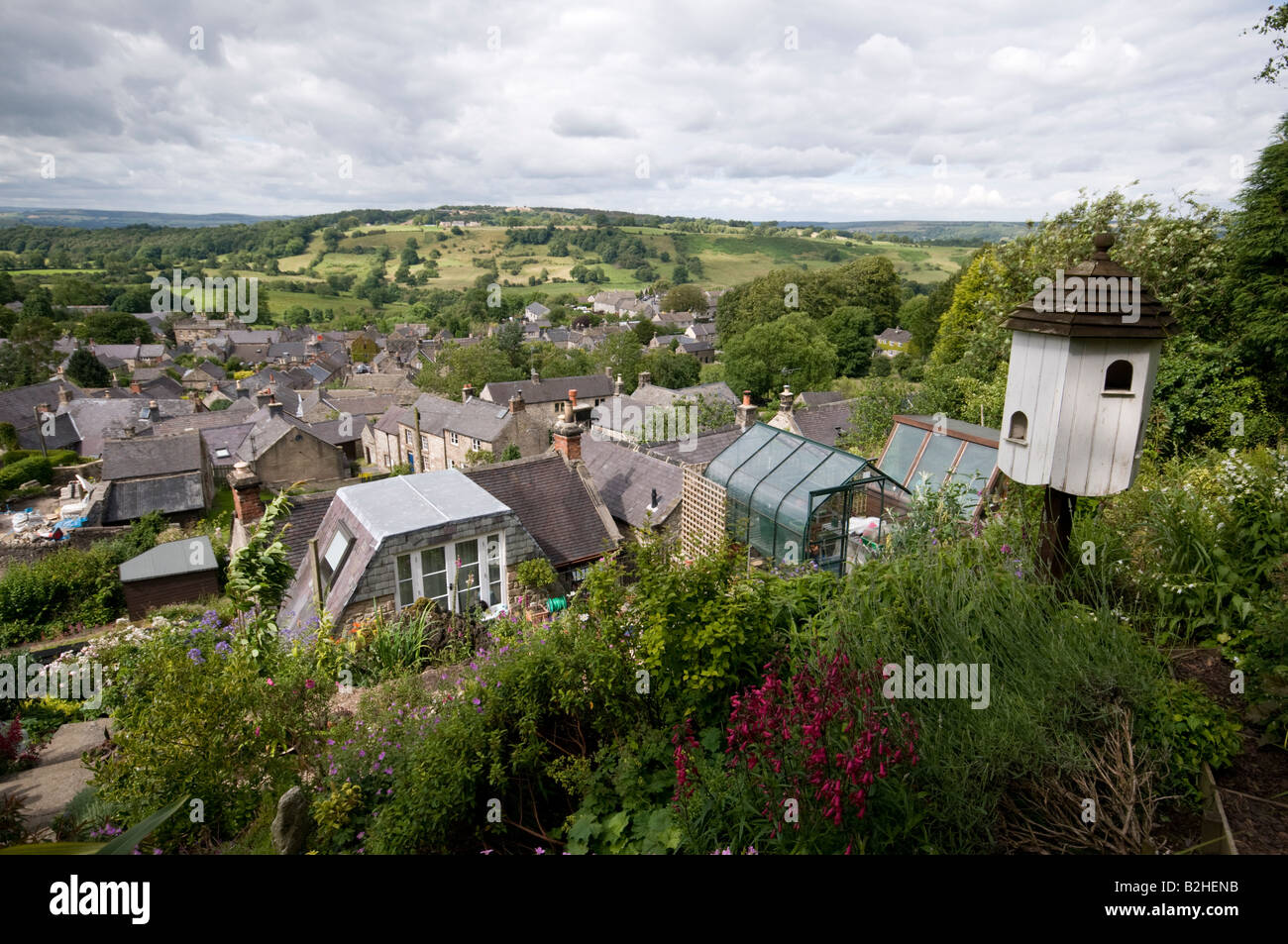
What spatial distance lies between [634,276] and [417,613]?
588ft

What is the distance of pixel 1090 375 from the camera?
15.8 ft

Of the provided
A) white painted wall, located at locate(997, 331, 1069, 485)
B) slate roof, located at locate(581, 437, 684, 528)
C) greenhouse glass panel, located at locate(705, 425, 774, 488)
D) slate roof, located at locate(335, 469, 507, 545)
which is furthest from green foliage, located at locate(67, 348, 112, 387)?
white painted wall, located at locate(997, 331, 1069, 485)

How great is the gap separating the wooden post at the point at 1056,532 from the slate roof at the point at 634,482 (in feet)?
42.1

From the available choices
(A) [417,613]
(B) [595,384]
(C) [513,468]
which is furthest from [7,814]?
(B) [595,384]

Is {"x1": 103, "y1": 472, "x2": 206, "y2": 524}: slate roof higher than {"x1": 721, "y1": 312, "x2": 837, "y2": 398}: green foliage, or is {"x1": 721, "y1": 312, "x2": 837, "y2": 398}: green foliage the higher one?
{"x1": 721, "y1": 312, "x2": 837, "y2": 398}: green foliage

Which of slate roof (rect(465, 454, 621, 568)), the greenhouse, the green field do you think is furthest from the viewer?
the green field

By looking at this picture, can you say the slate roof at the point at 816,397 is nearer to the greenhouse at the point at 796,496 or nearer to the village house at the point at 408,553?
the greenhouse at the point at 796,496

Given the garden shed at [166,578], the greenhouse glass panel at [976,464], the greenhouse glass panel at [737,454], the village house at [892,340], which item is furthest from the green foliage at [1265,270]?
the village house at [892,340]

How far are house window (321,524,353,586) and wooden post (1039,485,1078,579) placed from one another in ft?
33.5

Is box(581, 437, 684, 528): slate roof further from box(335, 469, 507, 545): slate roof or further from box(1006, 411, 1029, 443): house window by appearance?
box(1006, 411, 1029, 443): house window

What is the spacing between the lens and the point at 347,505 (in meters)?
12.1

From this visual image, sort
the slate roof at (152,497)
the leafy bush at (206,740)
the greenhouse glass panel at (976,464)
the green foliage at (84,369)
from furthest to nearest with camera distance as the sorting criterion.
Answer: the green foliage at (84,369) < the slate roof at (152,497) < the greenhouse glass panel at (976,464) < the leafy bush at (206,740)

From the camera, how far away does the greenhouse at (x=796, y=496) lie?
34.1ft

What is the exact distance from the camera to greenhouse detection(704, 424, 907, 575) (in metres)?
10.4
